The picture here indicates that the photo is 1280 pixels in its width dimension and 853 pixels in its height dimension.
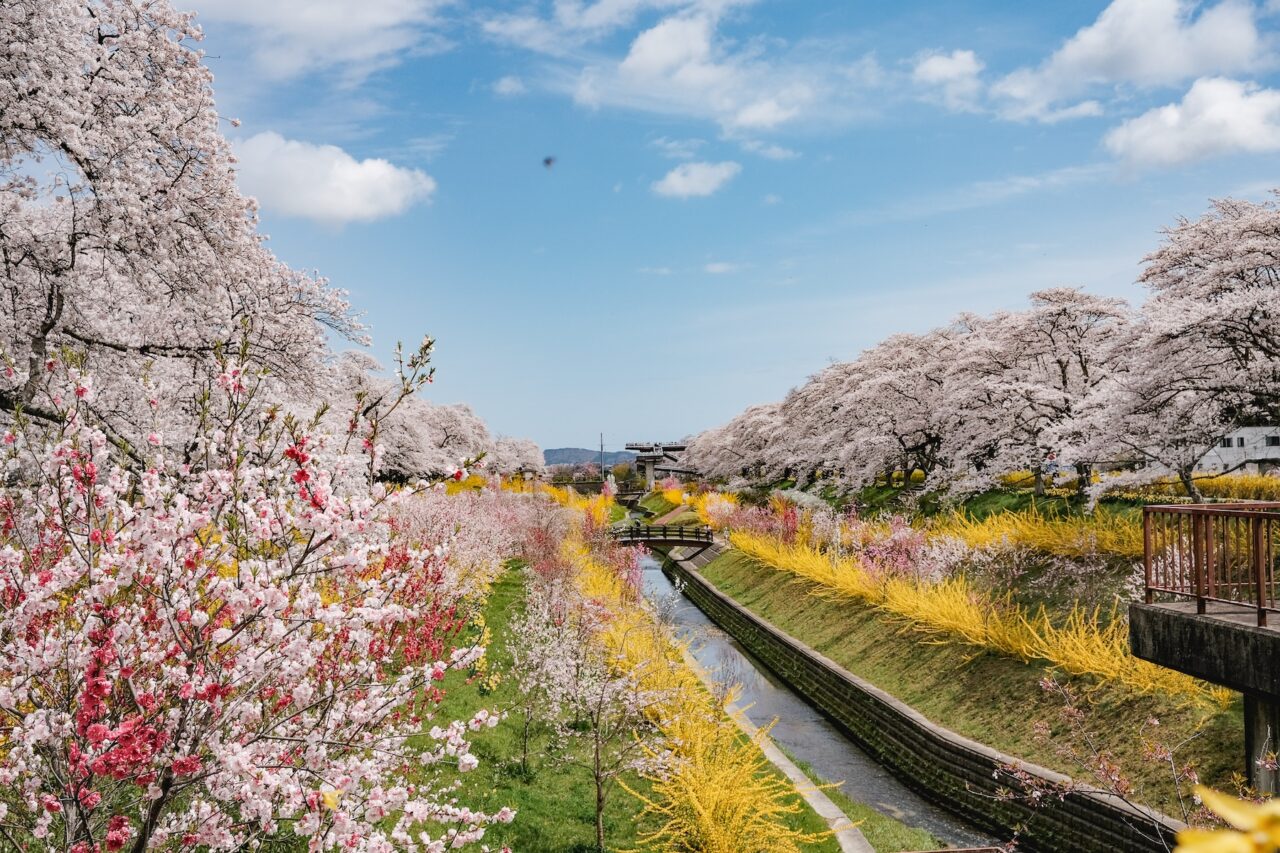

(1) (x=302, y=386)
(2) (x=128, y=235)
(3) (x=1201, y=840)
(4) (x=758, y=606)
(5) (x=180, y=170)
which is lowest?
(4) (x=758, y=606)

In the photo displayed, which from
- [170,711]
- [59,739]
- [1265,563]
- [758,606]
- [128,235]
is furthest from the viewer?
[758,606]

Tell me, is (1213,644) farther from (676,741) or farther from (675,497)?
(675,497)

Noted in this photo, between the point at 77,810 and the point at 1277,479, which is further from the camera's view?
the point at 1277,479

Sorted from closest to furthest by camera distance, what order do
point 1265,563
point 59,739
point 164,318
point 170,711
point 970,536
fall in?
point 59,739 → point 170,711 → point 1265,563 → point 164,318 → point 970,536

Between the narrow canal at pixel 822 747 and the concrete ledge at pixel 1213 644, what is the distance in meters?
4.44

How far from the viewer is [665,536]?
1646 inches

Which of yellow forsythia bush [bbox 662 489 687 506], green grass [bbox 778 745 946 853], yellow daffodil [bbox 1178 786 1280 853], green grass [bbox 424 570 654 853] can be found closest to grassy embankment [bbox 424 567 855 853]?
green grass [bbox 424 570 654 853]

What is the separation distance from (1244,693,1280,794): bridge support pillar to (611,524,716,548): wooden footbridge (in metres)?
32.4

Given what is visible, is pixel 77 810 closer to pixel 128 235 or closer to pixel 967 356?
pixel 128 235

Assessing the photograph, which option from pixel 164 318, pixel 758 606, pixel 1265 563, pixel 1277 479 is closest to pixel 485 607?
pixel 758 606

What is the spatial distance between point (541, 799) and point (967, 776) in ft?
22.1

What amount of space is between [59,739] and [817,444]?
37856mm

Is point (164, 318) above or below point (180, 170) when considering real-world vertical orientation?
below

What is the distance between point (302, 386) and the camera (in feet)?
40.7
